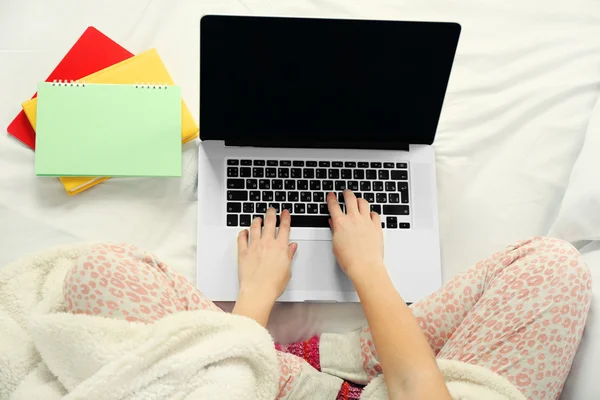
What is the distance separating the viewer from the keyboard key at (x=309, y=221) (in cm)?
95

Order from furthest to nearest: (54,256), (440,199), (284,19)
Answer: (440,199) < (54,256) < (284,19)

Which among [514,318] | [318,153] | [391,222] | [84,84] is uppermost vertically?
[84,84]

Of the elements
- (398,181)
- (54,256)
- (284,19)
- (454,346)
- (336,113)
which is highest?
(284,19)

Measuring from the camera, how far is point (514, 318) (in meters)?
0.84

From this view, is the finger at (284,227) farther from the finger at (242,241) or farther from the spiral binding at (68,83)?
the spiral binding at (68,83)

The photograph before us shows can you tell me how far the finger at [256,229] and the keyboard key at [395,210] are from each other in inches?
7.6

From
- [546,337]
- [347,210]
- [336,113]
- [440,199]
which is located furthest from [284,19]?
[546,337]

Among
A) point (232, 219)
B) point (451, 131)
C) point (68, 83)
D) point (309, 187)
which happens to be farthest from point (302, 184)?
point (68, 83)

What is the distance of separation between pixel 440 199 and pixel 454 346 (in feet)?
0.86

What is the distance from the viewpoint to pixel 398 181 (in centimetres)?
97

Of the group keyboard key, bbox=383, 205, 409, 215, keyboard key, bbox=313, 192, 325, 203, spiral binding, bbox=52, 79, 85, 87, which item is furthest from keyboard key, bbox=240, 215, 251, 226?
spiral binding, bbox=52, 79, 85, 87

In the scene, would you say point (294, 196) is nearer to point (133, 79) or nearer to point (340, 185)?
point (340, 185)

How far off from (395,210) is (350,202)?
74mm

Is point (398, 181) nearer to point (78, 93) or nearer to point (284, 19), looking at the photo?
point (284, 19)
